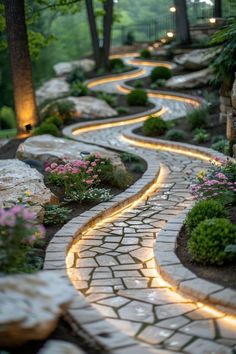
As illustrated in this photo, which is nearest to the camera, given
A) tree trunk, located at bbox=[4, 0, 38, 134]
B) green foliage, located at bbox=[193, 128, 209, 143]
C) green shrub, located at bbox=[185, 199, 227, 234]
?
green shrub, located at bbox=[185, 199, 227, 234]

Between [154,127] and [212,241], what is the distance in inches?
314

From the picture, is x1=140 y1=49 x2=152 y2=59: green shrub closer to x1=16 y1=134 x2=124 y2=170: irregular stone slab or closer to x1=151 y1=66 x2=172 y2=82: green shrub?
x1=151 y1=66 x2=172 y2=82: green shrub

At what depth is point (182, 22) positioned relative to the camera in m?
22.3

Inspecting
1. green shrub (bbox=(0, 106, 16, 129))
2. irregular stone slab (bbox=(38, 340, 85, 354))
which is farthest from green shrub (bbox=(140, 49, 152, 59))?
irregular stone slab (bbox=(38, 340, 85, 354))

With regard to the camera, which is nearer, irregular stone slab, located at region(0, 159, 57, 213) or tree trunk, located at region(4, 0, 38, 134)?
irregular stone slab, located at region(0, 159, 57, 213)

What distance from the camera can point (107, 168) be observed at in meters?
8.66

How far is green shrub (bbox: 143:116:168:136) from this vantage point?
1318cm

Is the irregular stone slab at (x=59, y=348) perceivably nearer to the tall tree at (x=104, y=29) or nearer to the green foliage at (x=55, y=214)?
the green foliage at (x=55, y=214)

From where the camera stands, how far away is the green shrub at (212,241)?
17.7 ft

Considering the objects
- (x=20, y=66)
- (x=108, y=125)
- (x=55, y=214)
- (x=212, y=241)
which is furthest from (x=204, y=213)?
(x=108, y=125)

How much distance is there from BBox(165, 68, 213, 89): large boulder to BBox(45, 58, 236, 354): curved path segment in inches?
362

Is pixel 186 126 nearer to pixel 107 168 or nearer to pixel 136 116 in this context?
pixel 136 116

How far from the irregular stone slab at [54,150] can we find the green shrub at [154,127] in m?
3.09

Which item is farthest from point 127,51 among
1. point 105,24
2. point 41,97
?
point 41,97
